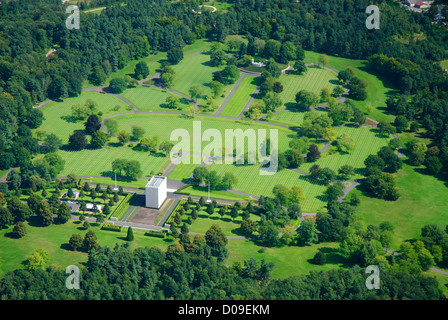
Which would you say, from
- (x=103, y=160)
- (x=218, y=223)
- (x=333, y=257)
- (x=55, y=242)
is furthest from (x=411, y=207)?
(x=55, y=242)

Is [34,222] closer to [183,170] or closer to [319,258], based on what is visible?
[183,170]

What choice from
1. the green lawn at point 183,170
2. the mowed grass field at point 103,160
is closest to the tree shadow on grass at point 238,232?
the green lawn at point 183,170

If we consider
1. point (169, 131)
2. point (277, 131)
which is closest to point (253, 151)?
point (277, 131)

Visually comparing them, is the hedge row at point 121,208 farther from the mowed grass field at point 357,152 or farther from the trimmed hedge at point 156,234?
the mowed grass field at point 357,152

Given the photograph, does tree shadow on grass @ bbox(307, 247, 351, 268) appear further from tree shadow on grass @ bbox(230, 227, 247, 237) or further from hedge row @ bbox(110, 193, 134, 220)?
hedge row @ bbox(110, 193, 134, 220)

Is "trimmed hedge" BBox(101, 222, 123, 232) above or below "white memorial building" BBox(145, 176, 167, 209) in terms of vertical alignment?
below

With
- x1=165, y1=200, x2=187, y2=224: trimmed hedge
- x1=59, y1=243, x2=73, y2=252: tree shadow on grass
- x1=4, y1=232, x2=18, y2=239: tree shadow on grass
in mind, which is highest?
x1=4, y1=232, x2=18, y2=239: tree shadow on grass

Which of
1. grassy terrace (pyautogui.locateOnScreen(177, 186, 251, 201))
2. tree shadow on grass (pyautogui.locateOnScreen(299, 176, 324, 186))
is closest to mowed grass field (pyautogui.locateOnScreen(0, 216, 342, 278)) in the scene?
grassy terrace (pyautogui.locateOnScreen(177, 186, 251, 201))
